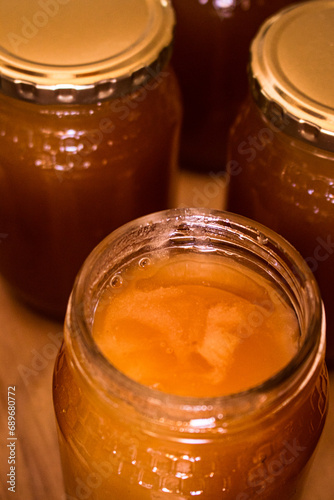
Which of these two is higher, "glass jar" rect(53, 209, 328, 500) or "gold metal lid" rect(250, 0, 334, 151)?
"gold metal lid" rect(250, 0, 334, 151)

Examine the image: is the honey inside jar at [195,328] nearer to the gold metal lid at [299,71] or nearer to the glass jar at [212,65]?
the gold metal lid at [299,71]

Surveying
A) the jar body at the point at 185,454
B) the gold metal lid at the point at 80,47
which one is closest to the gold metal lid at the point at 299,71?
the gold metal lid at the point at 80,47

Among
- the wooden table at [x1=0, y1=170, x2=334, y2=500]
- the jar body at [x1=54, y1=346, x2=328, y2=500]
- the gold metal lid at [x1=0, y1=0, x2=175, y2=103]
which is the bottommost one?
the wooden table at [x1=0, y1=170, x2=334, y2=500]

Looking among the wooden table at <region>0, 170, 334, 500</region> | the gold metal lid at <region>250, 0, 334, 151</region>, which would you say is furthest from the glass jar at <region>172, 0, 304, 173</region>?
the wooden table at <region>0, 170, 334, 500</region>

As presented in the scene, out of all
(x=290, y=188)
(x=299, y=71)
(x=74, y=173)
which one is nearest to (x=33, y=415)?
(x=74, y=173)

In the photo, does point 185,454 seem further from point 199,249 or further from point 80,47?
point 80,47

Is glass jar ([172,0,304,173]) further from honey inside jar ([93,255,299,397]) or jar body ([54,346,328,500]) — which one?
jar body ([54,346,328,500])
